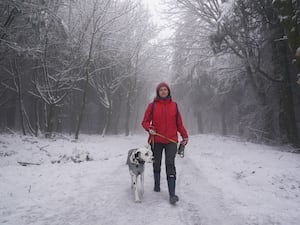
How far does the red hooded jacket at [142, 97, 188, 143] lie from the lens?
5344mm

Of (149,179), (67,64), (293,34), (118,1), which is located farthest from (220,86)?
(149,179)

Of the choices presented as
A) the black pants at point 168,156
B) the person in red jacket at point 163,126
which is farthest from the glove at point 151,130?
the black pants at point 168,156

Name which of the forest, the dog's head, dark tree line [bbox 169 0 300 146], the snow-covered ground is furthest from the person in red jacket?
dark tree line [bbox 169 0 300 146]

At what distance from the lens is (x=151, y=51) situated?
28.1 meters

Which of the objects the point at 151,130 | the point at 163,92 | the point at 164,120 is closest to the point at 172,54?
the point at 163,92

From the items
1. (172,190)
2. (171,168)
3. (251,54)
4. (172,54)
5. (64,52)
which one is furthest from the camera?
Result: (172,54)

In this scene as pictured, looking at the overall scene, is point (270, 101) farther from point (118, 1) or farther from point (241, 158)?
Answer: point (118, 1)

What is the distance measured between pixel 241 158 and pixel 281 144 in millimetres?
5175

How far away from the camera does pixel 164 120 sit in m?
5.40

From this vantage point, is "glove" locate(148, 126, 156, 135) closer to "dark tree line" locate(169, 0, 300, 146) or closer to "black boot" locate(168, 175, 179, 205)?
"black boot" locate(168, 175, 179, 205)

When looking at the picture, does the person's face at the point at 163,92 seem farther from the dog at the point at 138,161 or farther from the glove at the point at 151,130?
the dog at the point at 138,161

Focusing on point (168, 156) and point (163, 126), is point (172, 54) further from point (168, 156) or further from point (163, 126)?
point (168, 156)

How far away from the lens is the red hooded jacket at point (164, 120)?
5.34m

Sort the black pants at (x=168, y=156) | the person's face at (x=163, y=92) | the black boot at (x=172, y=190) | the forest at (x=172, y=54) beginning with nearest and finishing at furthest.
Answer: the black boot at (x=172, y=190) < the black pants at (x=168, y=156) < the person's face at (x=163, y=92) < the forest at (x=172, y=54)
